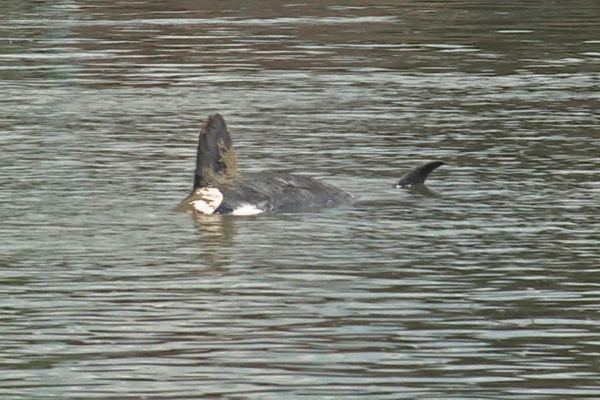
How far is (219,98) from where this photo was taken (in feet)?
100

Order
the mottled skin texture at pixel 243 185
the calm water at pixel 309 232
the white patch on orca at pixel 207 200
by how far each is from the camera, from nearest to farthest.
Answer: the calm water at pixel 309 232 → the white patch on orca at pixel 207 200 → the mottled skin texture at pixel 243 185

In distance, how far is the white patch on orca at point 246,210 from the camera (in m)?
19.8

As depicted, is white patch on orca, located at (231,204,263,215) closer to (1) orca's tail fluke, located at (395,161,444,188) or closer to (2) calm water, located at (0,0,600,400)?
(2) calm water, located at (0,0,600,400)

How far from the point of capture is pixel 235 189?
20.0 meters

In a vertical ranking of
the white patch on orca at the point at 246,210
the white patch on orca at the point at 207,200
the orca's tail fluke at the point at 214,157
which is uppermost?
the orca's tail fluke at the point at 214,157

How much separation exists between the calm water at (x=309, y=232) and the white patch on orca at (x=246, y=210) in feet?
0.68

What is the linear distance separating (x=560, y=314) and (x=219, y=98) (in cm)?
1658

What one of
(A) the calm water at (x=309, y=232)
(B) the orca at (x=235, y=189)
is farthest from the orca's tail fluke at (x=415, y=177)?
(B) the orca at (x=235, y=189)

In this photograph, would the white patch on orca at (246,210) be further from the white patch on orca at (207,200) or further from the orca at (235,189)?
the white patch on orca at (207,200)

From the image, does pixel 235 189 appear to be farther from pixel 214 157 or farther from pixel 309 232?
pixel 309 232

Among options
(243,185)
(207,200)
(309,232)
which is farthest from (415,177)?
(309,232)

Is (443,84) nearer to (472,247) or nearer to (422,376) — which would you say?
(472,247)

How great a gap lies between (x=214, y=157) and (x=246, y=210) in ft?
2.18

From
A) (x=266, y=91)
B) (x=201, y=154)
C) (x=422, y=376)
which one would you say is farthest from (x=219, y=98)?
(x=422, y=376)
